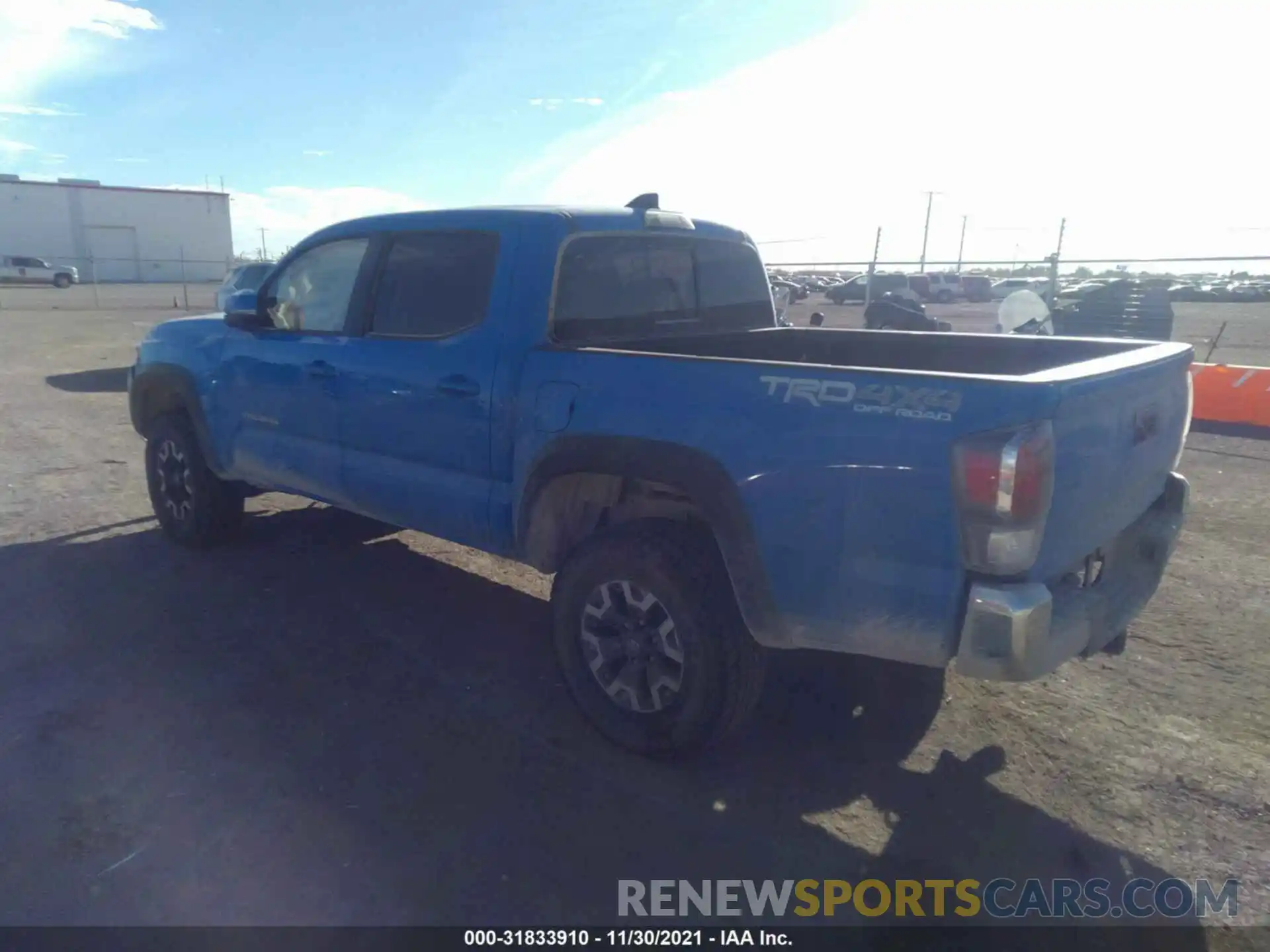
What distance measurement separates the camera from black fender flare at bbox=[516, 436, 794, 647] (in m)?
3.10

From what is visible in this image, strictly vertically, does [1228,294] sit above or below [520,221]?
below

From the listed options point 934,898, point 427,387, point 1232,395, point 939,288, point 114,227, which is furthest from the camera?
point 114,227

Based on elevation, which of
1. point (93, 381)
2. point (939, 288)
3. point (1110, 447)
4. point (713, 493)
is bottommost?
point (93, 381)

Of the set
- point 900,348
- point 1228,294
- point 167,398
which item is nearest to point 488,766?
point 900,348

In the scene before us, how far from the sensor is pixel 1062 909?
9.21 ft

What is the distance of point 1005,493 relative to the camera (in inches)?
102

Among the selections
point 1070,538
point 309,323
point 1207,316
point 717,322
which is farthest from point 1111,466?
point 1207,316

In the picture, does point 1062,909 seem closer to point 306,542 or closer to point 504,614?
point 504,614

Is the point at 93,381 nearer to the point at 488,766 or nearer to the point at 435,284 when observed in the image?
the point at 435,284

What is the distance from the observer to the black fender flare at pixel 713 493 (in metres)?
3.10

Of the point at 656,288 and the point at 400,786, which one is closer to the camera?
the point at 400,786

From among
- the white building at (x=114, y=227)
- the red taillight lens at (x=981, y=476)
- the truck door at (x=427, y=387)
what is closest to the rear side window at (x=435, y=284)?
the truck door at (x=427, y=387)

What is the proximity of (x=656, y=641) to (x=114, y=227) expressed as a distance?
68.0m

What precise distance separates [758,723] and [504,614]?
5.53 feet
